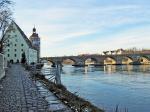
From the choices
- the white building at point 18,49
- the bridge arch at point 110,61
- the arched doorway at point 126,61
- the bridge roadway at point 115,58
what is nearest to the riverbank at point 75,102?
the white building at point 18,49

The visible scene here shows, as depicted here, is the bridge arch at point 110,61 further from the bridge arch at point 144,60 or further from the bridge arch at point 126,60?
the bridge arch at point 144,60

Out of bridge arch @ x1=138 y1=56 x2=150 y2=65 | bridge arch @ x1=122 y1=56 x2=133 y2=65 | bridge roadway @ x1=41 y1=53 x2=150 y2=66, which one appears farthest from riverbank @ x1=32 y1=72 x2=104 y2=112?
bridge arch @ x1=122 y1=56 x2=133 y2=65

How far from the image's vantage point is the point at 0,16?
145 feet

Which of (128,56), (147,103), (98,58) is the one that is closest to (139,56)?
(128,56)

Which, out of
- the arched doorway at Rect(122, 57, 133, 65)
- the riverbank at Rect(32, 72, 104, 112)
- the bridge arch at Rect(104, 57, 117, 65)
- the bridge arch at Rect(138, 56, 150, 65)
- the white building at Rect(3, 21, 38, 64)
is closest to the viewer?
the riverbank at Rect(32, 72, 104, 112)

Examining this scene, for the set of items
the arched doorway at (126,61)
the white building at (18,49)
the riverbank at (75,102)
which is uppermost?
the white building at (18,49)

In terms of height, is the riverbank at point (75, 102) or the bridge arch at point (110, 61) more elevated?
the bridge arch at point (110, 61)

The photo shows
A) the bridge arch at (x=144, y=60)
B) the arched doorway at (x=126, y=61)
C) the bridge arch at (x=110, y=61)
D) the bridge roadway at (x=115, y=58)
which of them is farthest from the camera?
the arched doorway at (x=126, y=61)

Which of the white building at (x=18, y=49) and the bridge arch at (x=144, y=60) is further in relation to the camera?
the bridge arch at (x=144, y=60)

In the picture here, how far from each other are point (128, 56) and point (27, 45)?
5016 centimetres

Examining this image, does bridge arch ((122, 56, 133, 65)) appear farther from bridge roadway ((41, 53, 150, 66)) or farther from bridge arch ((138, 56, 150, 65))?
bridge arch ((138, 56, 150, 65))

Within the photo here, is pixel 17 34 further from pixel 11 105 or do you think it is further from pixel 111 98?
pixel 11 105

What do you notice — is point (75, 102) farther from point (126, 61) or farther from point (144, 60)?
point (126, 61)

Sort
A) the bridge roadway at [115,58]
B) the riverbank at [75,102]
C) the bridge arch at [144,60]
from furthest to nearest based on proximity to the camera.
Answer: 1. the bridge arch at [144,60]
2. the bridge roadway at [115,58]
3. the riverbank at [75,102]
